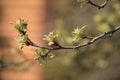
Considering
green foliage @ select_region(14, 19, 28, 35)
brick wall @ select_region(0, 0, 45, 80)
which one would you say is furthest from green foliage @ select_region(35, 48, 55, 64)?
brick wall @ select_region(0, 0, 45, 80)

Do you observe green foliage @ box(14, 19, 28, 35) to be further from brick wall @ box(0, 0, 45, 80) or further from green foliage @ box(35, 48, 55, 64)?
brick wall @ box(0, 0, 45, 80)

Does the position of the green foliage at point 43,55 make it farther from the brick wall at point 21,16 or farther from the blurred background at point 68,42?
the brick wall at point 21,16

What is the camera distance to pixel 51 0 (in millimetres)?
7406

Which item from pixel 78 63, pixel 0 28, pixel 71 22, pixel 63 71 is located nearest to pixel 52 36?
pixel 78 63

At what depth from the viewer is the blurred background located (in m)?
3.24

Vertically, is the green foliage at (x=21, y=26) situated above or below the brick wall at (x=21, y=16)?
below

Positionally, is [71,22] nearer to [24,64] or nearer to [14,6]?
[24,64]

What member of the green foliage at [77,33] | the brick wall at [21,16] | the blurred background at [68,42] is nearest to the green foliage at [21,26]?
the blurred background at [68,42]

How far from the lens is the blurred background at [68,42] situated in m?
3.24

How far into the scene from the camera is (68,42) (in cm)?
318

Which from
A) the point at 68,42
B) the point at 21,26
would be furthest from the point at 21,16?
the point at 21,26

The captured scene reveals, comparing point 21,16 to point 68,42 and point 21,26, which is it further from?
point 21,26

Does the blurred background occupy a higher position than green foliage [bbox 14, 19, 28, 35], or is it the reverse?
the blurred background

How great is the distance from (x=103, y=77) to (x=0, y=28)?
11.1 feet
